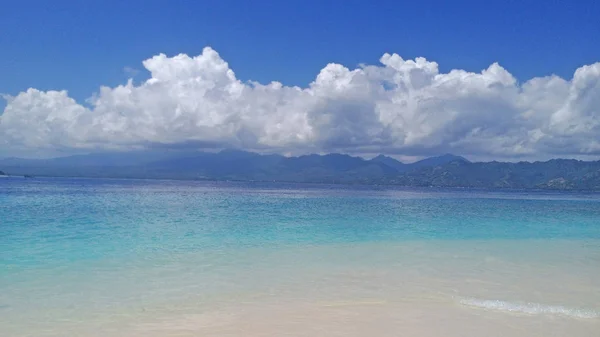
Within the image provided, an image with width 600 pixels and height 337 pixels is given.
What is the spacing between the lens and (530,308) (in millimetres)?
10820

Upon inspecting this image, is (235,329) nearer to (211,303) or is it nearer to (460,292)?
(211,303)

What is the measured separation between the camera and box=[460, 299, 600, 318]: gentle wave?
10.4m

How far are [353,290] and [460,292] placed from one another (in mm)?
2842

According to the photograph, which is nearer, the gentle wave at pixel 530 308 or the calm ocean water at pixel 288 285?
the calm ocean water at pixel 288 285

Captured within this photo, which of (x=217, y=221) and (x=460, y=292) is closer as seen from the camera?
(x=460, y=292)

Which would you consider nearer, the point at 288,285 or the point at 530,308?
the point at 530,308

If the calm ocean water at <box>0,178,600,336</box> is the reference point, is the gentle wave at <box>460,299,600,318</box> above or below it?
above

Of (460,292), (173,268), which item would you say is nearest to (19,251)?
(173,268)

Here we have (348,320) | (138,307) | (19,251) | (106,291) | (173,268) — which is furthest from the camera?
(19,251)

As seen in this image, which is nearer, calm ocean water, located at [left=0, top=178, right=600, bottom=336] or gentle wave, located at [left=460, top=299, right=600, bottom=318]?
calm ocean water, located at [left=0, top=178, right=600, bottom=336]

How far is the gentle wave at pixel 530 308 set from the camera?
10.4 m

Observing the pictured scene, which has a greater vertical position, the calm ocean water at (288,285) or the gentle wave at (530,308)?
the gentle wave at (530,308)

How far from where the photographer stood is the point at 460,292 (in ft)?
40.9

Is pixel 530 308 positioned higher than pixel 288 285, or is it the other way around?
pixel 530 308
